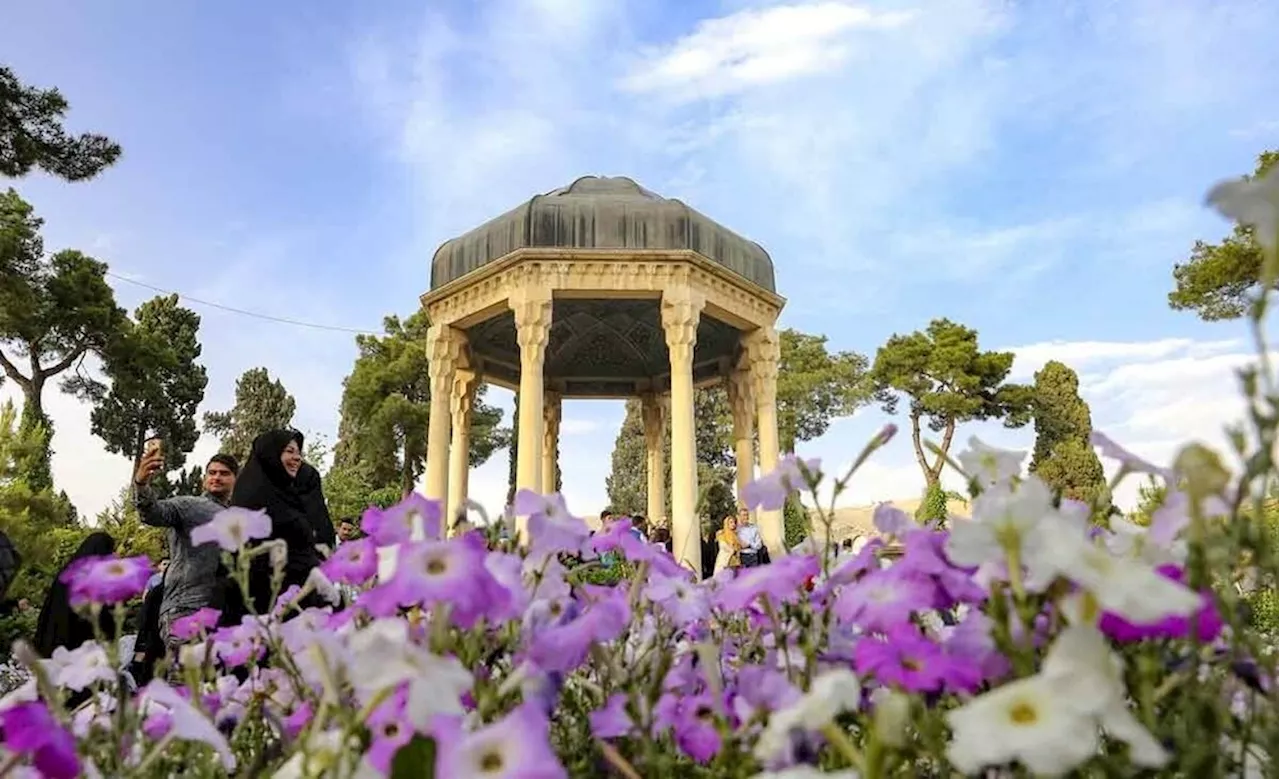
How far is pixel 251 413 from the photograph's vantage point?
124 ft

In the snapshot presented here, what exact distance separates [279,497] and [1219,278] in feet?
61.9

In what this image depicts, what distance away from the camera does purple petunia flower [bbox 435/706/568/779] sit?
618 millimetres

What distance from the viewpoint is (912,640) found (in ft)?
2.80

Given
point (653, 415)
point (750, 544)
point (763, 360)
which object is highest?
point (763, 360)

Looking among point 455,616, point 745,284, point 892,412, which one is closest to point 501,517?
point 455,616

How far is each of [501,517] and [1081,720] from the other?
31.9 inches

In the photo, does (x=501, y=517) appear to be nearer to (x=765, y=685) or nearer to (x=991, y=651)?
(x=765, y=685)

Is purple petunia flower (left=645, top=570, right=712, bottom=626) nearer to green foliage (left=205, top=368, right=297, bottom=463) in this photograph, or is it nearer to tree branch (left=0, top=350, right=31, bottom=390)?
tree branch (left=0, top=350, right=31, bottom=390)

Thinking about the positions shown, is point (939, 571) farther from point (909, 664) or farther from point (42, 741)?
point (42, 741)

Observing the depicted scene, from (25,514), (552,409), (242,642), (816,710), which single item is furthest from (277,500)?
(552,409)

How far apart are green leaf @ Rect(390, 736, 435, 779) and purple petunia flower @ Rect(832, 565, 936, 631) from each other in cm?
45

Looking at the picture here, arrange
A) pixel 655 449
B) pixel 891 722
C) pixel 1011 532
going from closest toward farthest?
1. pixel 891 722
2. pixel 1011 532
3. pixel 655 449

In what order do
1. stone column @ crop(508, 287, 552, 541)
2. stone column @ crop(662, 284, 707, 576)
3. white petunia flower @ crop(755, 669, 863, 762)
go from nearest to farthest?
white petunia flower @ crop(755, 669, 863, 762) → stone column @ crop(662, 284, 707, 576) → stone column @ crop(508, 287, 552, 541)

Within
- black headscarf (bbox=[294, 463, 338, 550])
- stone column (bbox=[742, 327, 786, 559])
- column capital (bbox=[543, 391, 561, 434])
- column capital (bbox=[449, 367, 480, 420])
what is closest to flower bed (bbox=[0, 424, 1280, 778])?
black headscarf (bbox=[294, 463, 338, 550])
